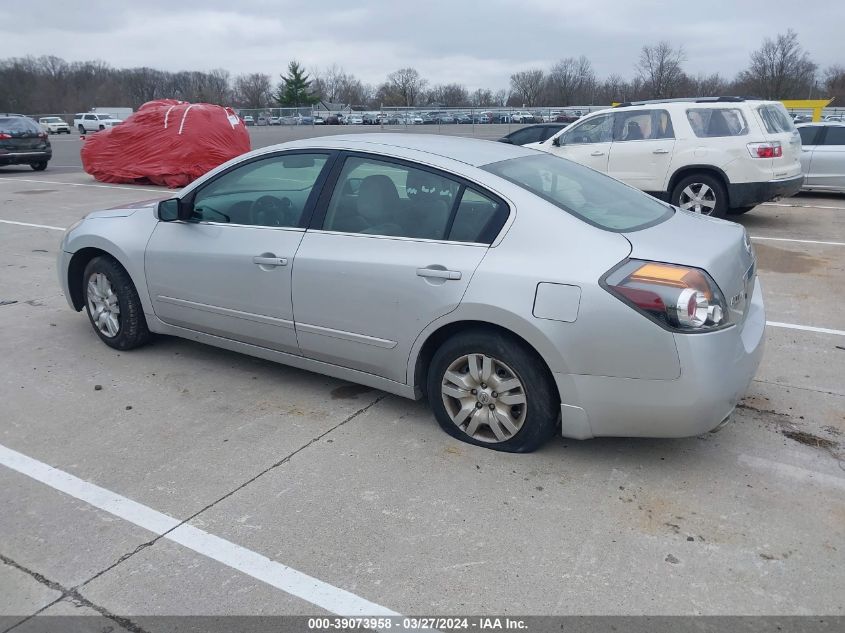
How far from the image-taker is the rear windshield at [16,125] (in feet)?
63.0

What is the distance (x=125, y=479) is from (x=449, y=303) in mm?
1814

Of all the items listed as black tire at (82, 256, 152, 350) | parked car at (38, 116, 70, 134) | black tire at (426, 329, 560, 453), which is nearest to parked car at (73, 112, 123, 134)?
parked car at (38, 116, 70, 134)

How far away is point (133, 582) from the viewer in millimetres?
2715

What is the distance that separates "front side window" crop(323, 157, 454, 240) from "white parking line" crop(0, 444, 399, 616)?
1.78 m

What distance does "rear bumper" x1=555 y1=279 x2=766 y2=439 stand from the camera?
122 inches

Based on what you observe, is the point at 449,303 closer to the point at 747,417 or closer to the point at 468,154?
the point at 468,154

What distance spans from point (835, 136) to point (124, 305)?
41.7ft

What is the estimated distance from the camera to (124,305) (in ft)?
16.5

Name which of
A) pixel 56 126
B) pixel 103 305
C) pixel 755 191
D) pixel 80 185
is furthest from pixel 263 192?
pixel 56 126

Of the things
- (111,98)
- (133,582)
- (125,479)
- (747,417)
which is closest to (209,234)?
(125,479)

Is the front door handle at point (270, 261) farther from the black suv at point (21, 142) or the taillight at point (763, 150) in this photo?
the black suv at point (21, 142)

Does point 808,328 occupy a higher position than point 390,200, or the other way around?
point 390,200

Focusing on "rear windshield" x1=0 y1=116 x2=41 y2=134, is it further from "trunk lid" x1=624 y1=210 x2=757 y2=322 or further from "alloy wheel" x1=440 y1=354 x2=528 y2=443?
"trunk lid" x1=624 y1=210 x2=757 y2=322

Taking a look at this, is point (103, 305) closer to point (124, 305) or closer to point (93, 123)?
point (124, 305)
